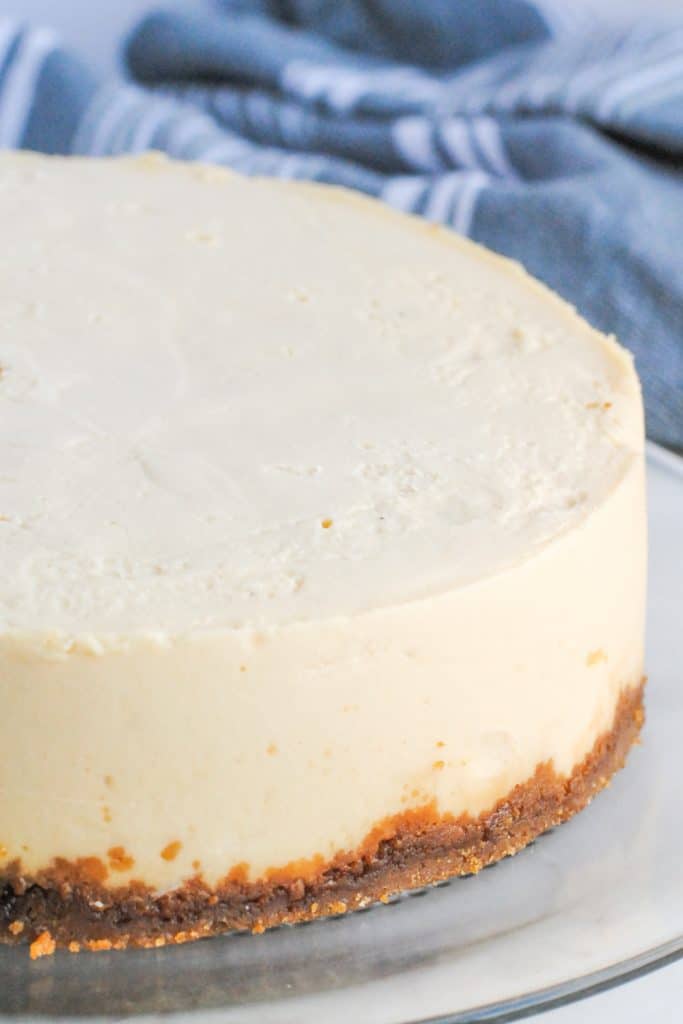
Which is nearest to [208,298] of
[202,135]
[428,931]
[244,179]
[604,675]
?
[244,179]

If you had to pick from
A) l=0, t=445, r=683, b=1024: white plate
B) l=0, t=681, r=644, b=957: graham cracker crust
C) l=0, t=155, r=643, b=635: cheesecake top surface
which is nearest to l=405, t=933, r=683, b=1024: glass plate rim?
l=0, t=445, r=683, b=1024: white plate

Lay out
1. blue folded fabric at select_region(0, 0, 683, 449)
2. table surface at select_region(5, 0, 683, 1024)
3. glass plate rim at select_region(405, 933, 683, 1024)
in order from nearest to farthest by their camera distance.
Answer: glass plate rim at select_region(405, 933, 683, 1024) < blue folded fabric at select_region(0, 0, 683, 449) < table surface at select_region(5, 0, 683, 1024)

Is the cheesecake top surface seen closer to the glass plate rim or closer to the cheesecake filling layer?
the cheesecake filling layer

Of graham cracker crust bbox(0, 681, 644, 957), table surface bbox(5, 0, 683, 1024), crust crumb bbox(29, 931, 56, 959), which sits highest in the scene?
graham cracker crust bbox(0, 681, 644, 957)

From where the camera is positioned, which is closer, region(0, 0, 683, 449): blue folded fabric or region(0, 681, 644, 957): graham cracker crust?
region(0, 681, 644, 957): graham cracker crust

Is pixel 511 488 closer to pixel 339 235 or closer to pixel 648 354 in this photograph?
pixel 339 235
